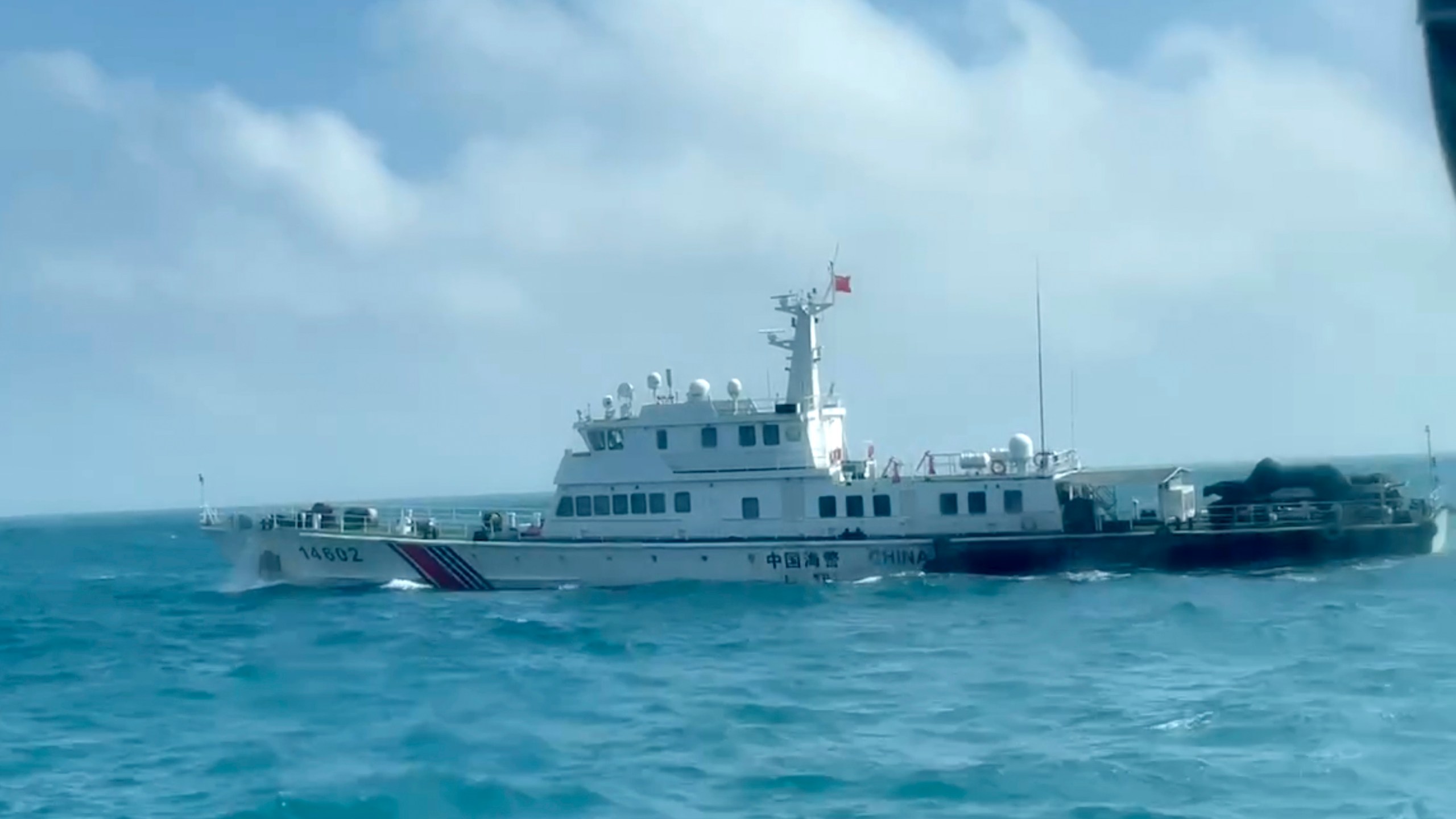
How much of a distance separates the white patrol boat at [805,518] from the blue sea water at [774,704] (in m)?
0.81

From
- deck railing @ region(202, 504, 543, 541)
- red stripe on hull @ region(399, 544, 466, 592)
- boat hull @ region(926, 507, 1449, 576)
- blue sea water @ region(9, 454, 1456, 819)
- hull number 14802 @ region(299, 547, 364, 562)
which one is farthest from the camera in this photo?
deck railing @ region(202, 504, 543, 541)

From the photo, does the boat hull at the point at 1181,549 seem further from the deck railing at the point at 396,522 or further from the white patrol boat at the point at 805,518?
the deck railing at the point at 396,522

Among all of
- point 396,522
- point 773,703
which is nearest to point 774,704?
point 773,703

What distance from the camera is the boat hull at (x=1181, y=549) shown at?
30.1 metres

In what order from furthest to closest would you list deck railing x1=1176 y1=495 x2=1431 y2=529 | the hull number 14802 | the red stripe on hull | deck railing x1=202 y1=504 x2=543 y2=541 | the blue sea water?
deck railing x1=202 y1=504 x2=543 y2=541, the hull number 14802, the red stripe on hull, deck railing x1=1176 y1=495 x2=1431 y2=529, the blue sea water

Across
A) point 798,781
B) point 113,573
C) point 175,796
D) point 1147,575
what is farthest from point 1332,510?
point 113,573

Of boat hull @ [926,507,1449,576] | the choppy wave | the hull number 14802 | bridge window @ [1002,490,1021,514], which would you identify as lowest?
the choppy wave

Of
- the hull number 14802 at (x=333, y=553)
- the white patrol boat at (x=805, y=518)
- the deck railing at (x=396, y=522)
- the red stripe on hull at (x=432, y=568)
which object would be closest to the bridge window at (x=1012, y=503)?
the white patrol boat at (x=805, y=518)

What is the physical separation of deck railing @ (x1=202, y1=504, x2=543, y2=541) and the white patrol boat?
1.59 feet

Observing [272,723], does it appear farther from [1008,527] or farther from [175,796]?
[1008,527]

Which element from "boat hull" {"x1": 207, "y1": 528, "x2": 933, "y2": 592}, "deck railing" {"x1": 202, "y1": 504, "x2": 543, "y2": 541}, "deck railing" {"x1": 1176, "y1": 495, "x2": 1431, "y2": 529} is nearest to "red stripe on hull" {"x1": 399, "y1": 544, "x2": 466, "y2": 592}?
"boat hull" {"x1": 207, "y1": 528, "x2": 933, "y2": 592}

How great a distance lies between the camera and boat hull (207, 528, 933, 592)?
3016 centimetres

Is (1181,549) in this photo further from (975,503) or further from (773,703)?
(773,703)

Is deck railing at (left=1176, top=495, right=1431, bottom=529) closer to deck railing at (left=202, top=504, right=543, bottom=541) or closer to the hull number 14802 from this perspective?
deck railing at (left=202, top=504, right=543, bottom=541)
